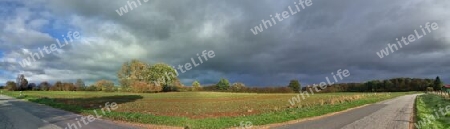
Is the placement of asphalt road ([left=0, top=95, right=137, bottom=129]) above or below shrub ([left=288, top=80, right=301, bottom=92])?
below

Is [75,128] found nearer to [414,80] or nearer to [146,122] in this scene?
[146,122]

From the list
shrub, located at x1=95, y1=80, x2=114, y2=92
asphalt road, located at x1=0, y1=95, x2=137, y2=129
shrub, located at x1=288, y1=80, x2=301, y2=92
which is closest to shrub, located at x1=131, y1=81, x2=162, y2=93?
shrub, located at x1=95, y1=80, x2=114, y2=92

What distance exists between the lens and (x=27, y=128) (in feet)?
57.7

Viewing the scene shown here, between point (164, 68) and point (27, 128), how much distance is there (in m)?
69.2

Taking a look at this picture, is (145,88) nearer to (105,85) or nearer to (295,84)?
(105,85)

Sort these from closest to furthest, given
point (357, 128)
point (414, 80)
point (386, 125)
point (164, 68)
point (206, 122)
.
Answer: point (357, 128), point (386, 125), point (206, 122), point (164, 68), point (414, 80)

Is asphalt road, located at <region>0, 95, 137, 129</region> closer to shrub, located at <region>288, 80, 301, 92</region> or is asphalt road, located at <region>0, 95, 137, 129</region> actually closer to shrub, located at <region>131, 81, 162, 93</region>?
shrub, located at <region>131, 81, 162, 93</region>

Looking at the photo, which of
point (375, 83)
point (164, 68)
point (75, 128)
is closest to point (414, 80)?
point (375, 83)

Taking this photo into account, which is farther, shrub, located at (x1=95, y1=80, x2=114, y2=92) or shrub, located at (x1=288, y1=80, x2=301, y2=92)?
shrub, located at (x1=288, y1=80, x2=301, y2=92)

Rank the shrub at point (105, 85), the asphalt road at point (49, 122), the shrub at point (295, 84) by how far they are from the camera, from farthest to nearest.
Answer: the shrub at point (295, 84) < the shrub at point (105, 85) < the asphalt road at point (49, 122)

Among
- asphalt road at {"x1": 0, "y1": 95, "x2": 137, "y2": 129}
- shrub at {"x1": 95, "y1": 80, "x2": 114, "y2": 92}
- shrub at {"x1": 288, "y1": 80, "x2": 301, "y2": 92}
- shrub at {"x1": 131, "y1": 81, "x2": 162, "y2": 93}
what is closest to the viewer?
asphalt road at {"x1": 0, "y1": 95, "x2": 137, "y2": 129}

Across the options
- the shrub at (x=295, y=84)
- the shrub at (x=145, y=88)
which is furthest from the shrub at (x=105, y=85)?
the shrub at (x=295, y=84)

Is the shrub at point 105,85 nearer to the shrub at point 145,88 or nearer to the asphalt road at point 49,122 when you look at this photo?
the shrub at point 145,88

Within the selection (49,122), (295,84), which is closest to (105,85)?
(295,84)
